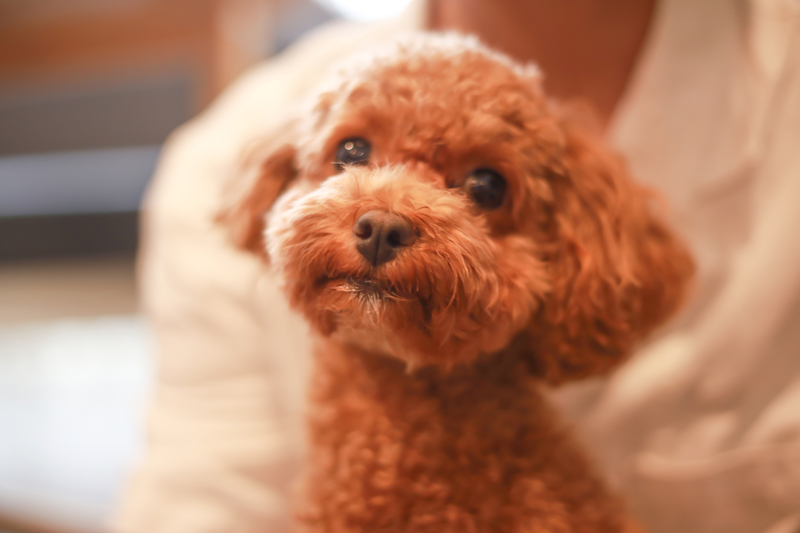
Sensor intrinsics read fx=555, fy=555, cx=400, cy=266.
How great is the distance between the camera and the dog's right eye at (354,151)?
1.98ft

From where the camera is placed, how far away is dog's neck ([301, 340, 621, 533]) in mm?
558

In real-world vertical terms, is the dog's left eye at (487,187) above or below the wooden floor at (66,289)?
below

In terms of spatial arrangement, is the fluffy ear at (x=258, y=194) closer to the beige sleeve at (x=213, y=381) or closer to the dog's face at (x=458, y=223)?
the dog's face at (x=458, y=223)

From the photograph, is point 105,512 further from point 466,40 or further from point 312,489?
point 466,40

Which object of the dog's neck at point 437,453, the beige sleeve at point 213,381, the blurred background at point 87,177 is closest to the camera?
the dog's neck at point 437,453

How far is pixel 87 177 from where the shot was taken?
2.17m

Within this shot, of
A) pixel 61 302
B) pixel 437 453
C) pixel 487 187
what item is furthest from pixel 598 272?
pixel 61 302

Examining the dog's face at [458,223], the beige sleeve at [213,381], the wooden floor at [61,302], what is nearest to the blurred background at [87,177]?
the wooden floor at [61,302]

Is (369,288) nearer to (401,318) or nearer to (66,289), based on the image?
(401,318)

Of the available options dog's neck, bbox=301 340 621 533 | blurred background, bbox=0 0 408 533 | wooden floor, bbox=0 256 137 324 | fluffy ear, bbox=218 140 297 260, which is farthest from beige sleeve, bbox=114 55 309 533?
wooden floor, bbox=0 256 137 324

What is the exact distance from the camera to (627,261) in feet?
1.95

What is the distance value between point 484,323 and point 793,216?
1.44ft

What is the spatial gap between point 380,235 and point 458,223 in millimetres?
89

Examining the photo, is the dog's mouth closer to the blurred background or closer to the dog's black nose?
the dog's black nose
